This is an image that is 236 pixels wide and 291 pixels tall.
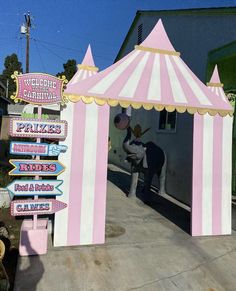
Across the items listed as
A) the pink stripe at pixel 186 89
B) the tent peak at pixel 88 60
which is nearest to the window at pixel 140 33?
the tent peak at pixel 88 60

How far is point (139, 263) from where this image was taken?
5.00 meters

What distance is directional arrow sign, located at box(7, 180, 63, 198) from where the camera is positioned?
4.96m

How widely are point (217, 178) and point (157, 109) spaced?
6.01 ft

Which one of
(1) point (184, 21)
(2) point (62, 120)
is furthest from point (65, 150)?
(1) point (184, 21)

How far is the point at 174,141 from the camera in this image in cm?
1014

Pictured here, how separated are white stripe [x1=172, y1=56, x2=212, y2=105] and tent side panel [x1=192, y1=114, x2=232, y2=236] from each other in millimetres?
288

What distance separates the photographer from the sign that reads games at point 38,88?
15.9 feet

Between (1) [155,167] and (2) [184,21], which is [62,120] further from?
(2) [184,21]

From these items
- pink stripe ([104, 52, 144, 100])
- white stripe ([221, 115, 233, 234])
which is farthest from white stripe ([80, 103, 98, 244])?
white stripe ([221, 115, 233, 234])

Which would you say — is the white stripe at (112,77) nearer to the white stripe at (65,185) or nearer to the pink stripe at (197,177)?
the white stripe at (65,185)

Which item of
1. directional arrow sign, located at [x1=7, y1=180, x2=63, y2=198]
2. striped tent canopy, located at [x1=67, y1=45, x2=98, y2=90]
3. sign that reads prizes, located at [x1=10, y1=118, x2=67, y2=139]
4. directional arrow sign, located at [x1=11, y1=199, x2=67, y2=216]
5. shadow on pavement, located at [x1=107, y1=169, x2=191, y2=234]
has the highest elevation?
striped tent canopy, located at [x1=67, y1=45, x2=98, y2=90]

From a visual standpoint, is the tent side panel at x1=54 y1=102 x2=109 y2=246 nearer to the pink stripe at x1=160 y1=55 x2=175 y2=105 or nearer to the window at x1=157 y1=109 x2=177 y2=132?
the pink stripe at x1=160 y1=55 x2=175 y2=105

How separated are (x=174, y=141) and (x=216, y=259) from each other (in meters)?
5.20

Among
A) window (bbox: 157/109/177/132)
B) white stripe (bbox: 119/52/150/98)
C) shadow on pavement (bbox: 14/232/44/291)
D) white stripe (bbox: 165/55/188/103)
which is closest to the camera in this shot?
shadow on pavement (bbox: 14/232/44/291)
